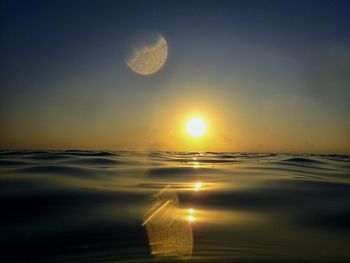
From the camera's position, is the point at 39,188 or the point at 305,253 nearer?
the point at 305,253

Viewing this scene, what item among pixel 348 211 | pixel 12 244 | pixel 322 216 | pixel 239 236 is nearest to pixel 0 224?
pixel 12 244

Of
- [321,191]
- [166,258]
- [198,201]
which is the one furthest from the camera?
[321,191]

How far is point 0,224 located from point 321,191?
8696 millimetres

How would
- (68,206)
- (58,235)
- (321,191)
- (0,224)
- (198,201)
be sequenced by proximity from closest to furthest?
(58,235) → (0,224) → (68,206) → (198,201) → (321,191)

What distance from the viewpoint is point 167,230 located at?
209 inches

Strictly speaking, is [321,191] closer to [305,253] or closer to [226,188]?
[226,188]

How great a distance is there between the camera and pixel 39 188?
9.49 meters

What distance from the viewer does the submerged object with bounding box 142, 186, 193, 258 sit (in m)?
4.25

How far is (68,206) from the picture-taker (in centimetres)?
715

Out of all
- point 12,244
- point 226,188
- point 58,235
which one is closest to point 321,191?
point 226,188

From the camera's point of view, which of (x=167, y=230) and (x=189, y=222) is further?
(x=189, y=222)

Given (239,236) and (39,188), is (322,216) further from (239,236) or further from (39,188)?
(39,188)

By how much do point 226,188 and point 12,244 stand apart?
24.1 feet

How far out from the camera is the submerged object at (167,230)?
14.0ft
